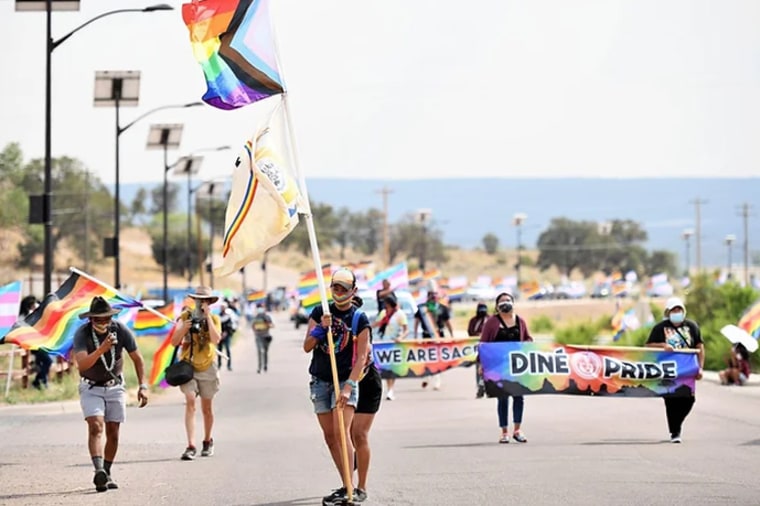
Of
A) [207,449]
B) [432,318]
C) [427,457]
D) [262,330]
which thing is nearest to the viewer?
[427,457]

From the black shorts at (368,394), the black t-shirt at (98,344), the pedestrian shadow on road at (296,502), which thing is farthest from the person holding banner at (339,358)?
the black t-shirt at (98,344)

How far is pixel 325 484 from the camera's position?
13.8m

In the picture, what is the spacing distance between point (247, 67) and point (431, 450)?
563 cm

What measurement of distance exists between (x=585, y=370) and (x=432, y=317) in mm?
11322

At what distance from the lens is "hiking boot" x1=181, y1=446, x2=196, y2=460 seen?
53.4ft

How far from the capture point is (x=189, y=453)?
16.3 m

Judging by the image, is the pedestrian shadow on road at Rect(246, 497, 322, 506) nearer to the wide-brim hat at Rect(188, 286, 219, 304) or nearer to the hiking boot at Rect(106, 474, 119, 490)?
the hiking boot at Rect(106, 474, 119, 490)

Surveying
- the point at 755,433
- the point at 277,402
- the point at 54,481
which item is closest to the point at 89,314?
the point at 54,481

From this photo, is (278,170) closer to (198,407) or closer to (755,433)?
(755,433)

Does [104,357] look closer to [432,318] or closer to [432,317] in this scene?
[432,318]

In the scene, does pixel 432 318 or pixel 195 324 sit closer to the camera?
pixel 195 324

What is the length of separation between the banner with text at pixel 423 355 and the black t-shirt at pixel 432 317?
6.73 ft

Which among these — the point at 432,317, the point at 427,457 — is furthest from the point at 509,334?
the point at 432,317

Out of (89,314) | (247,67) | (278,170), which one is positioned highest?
(247,67)
